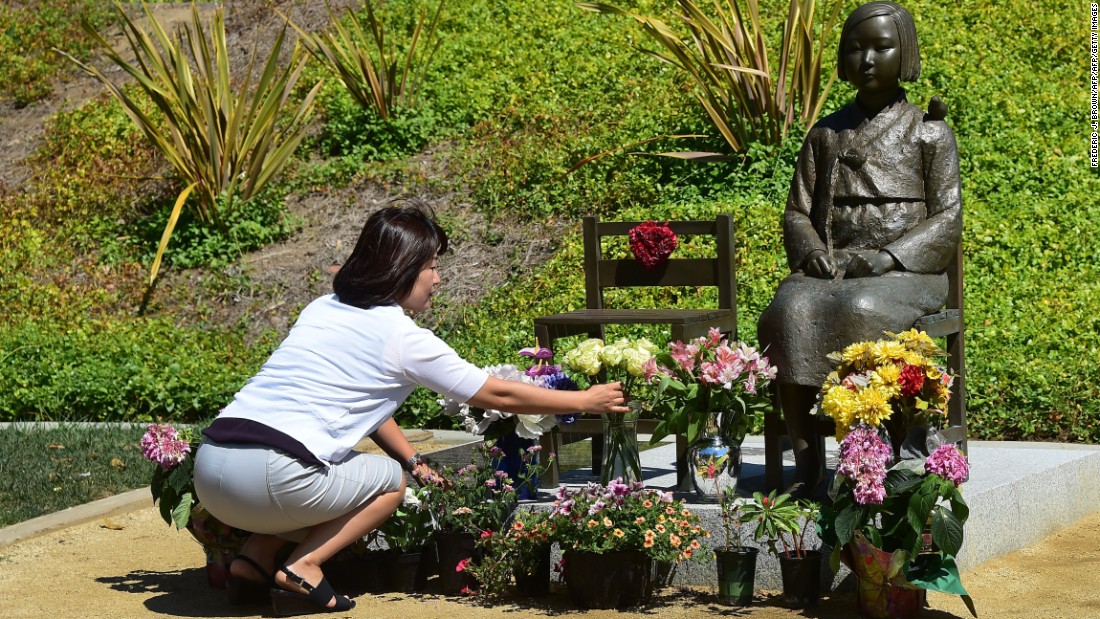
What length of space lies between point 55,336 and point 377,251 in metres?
5.33

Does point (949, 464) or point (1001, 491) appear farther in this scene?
point (1001, 491)

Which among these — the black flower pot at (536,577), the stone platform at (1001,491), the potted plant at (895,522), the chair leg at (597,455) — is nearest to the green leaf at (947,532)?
the potted plant at (895,522)

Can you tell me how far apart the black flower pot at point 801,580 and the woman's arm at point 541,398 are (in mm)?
717

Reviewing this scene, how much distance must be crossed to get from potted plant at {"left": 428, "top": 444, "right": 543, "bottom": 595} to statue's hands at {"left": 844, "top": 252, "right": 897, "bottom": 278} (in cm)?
146

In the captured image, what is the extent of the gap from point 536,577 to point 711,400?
0.81 m

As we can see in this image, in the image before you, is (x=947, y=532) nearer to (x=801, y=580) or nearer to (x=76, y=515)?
(x=801, y=580)

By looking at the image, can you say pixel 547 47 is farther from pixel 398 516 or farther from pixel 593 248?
pixel 398 516

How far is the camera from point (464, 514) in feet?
13.9

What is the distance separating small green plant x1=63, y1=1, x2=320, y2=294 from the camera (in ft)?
30.7

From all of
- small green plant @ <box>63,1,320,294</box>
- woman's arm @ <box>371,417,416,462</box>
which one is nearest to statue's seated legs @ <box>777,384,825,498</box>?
woman's arm @ <box>371,417,416,462</box>

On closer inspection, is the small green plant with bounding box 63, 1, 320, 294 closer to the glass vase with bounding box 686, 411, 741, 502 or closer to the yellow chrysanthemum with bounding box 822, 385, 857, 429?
the glass vase with bounding box 686, 411, 741, 502

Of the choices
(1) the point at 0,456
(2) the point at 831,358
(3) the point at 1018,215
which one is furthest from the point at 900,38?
(1) the point at 0,456

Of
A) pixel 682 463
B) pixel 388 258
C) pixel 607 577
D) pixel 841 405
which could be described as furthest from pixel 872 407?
pixel 388 258

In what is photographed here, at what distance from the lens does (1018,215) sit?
27.7 feet
